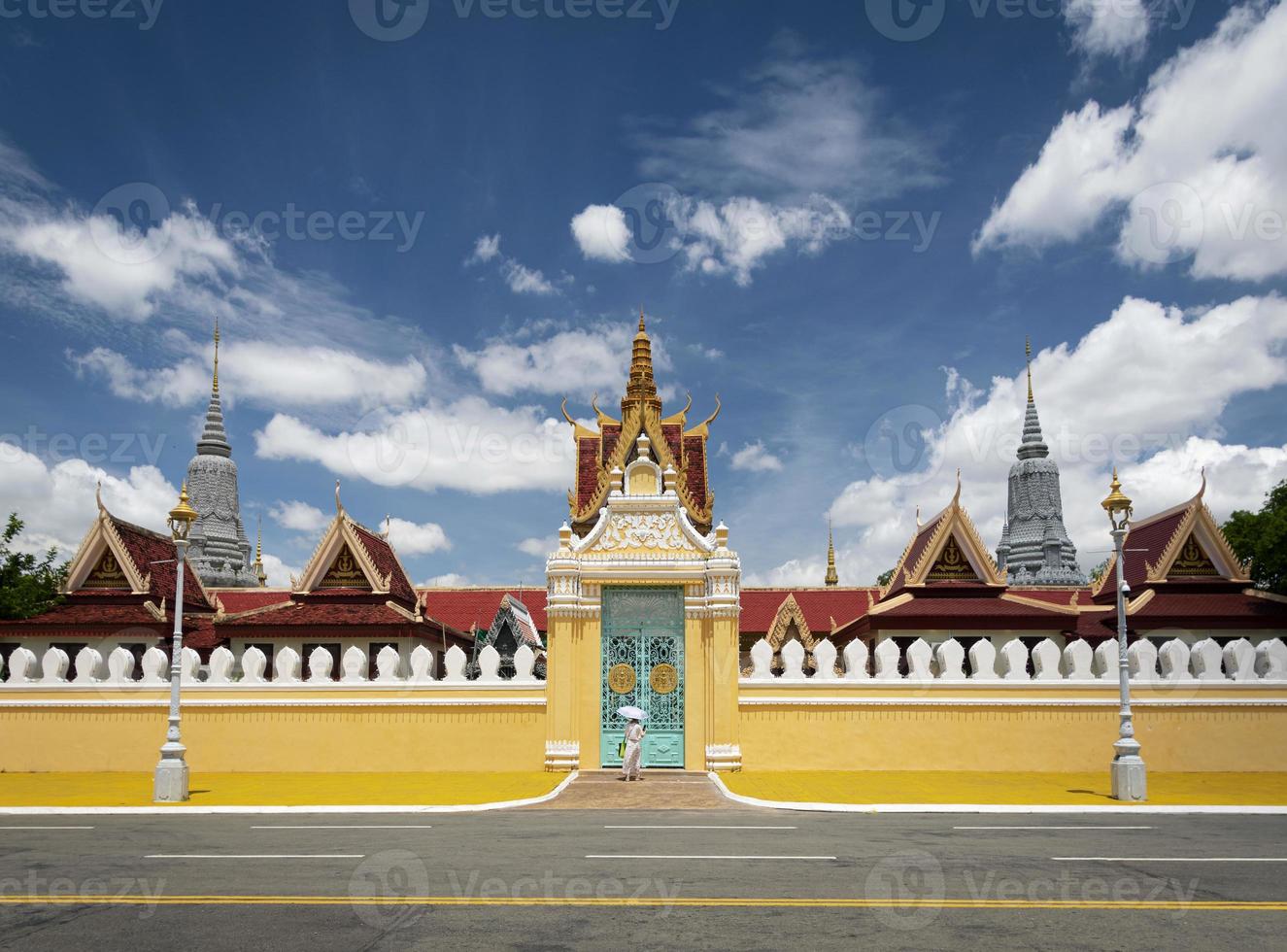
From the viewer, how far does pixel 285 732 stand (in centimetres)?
1853

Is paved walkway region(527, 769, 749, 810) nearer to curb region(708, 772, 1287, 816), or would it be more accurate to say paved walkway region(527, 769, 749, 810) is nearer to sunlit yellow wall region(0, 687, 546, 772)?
curb region(708, 772, 1287, 816)

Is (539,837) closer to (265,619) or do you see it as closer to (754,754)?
(754,754)

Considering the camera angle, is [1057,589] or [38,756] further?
[1057,589]

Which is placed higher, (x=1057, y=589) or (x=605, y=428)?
(x=605, y=428)

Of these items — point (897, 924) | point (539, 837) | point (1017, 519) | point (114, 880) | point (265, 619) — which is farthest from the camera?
point (1017, 519)

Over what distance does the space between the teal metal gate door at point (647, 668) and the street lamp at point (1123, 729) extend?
23.0 ft

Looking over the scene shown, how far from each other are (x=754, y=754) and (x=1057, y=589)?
80.1ft

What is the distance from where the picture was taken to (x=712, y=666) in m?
17.8

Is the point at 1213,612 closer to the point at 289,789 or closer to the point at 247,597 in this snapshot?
the point at 289,789

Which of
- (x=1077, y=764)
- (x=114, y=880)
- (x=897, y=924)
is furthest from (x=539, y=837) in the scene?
(x=1077, y=764)

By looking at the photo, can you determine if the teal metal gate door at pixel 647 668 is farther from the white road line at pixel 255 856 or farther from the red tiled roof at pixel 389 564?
the red tiled roof at pixel 389 564

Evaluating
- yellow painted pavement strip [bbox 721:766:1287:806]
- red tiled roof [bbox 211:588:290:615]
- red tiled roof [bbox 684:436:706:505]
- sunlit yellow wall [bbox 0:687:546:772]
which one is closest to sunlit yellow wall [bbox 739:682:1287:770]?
yellow painted pavement strip [bbox 721:766:1287:806]

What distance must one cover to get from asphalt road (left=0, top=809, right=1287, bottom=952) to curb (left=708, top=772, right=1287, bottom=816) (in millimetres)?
1045

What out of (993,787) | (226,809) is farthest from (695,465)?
(226,809)
